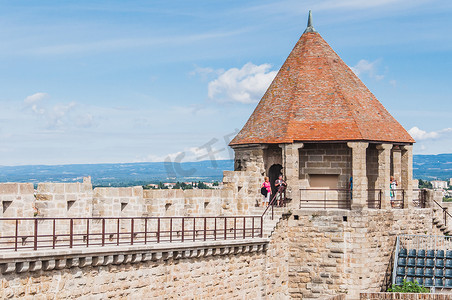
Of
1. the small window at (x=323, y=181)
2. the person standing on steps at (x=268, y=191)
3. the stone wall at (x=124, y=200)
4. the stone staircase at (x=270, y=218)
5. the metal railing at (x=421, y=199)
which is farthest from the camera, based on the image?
the metal railing at (x=421, y=199)

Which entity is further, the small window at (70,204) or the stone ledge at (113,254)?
the small window at (70,204)

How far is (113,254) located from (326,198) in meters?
10.5

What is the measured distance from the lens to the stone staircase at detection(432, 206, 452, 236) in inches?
1150

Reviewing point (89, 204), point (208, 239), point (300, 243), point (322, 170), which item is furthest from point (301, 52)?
point (89, 204)

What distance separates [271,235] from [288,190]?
189 cm

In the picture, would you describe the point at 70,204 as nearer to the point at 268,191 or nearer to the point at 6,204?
the point at 6,204

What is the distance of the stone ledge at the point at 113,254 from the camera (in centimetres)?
1573

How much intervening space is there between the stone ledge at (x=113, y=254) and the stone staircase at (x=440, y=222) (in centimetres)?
920

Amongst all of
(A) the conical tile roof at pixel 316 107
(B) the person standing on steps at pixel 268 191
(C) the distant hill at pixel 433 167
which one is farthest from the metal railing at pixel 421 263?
(C) the distant hill at pixel 433 167

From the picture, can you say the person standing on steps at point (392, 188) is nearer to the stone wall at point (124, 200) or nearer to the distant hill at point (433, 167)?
the stone wall at point (124, 200)

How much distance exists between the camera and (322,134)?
25203 mm

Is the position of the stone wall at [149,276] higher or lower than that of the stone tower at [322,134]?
lower

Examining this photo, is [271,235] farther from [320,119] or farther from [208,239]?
[320,119]

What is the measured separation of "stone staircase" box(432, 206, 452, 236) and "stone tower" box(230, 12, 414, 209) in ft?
7.89
